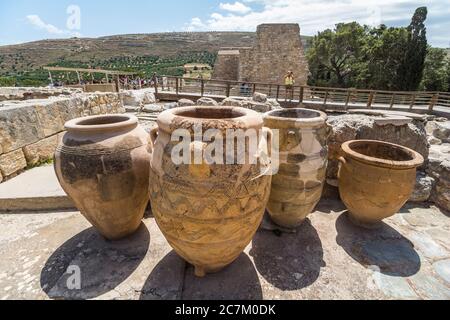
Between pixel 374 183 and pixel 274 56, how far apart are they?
17.0 m

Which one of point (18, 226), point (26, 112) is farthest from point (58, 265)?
point (26, 112)

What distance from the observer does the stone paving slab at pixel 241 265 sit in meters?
1.94

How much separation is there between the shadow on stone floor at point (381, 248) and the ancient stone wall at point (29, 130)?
4.50 m

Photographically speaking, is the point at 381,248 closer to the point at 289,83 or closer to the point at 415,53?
the point at 289,83

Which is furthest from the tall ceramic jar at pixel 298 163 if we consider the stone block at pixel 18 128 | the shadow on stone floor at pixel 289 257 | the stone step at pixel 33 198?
the stone block at pixel 18 128

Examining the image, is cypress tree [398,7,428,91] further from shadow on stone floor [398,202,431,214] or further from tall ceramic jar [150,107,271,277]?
tall ceramic jar [150,107,271,277]

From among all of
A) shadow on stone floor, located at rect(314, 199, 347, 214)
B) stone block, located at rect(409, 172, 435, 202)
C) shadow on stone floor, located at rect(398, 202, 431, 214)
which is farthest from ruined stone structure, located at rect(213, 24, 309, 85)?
shadow on stone floor, located at rect(314, 199, 347, 214)

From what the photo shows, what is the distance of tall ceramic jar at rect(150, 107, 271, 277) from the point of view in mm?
1561

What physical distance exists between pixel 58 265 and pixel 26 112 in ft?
9.15

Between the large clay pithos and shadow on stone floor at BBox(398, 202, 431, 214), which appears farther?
shadow on stone floor at BBox(398, 202, 431, 214)

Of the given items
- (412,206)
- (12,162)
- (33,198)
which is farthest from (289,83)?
(33,198)

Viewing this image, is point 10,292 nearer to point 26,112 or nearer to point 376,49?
point 26,112

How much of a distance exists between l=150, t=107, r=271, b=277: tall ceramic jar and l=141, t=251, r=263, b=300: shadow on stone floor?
0.27m

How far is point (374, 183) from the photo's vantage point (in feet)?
8.08
